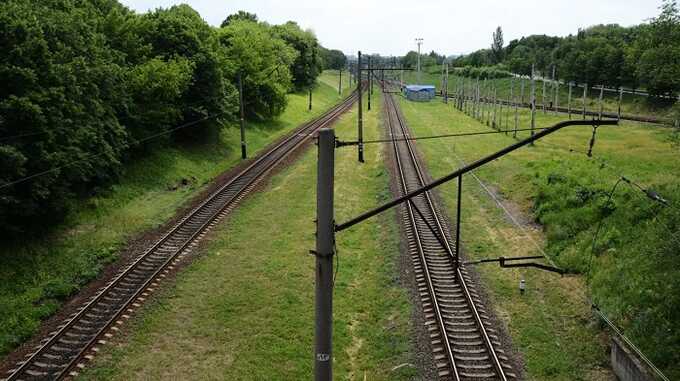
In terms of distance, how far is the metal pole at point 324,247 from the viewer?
22.8 ft

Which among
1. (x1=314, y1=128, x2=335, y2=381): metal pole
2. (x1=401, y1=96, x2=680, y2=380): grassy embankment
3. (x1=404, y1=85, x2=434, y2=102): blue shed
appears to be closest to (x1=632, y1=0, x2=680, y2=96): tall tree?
(x1=401, y1=96, x2=680, y2=380): grassy embankment

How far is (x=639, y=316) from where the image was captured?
13828 millimetres

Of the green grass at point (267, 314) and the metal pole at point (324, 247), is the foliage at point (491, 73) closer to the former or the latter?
the green grass at point (267, 314)

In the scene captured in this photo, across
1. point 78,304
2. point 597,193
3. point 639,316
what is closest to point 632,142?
point 597,193

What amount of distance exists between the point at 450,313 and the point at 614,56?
249ft

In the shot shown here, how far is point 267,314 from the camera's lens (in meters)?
16.1

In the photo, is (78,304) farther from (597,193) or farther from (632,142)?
(632,142)

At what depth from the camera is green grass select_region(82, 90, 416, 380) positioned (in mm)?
13414

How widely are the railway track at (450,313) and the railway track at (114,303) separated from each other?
8.96 meters

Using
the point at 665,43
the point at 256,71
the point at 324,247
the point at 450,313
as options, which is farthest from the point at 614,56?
the point at 324,247

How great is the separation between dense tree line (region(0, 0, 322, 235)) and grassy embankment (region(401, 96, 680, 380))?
16018 mm

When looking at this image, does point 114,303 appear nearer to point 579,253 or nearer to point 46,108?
point 46,108

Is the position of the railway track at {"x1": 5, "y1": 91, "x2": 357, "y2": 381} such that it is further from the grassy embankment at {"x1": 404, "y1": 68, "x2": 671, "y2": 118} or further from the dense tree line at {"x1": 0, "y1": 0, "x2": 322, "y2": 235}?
the grassy embankment at {"x1": 404, "y1": 68, "x2": 671, "y2": 118}

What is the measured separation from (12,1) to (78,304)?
12268mm
